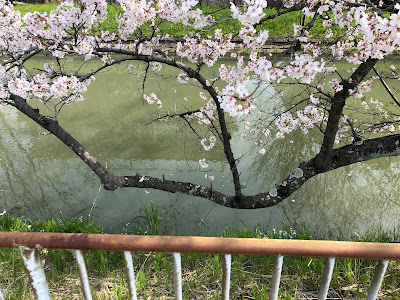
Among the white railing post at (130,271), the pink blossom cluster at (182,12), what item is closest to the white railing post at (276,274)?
the white railing post at (130,271)

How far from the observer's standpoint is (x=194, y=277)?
85.6 inches

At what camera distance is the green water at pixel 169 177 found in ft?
10.9

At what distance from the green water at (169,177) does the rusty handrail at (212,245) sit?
2132 millimetres

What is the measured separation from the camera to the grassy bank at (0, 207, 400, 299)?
2.01 metres

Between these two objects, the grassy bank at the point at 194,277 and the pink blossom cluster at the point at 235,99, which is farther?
the grassy bank at the point at 194,277

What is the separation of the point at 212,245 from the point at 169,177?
3.25m

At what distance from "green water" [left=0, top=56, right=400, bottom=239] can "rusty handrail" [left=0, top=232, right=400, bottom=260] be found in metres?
2.13

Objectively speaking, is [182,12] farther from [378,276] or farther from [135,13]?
[378,276]

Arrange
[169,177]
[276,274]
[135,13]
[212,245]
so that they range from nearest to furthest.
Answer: [212,245]
[276,274]
[135,13]
[169,177]

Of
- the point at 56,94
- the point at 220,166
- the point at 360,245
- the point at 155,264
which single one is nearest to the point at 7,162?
the point at 56,94

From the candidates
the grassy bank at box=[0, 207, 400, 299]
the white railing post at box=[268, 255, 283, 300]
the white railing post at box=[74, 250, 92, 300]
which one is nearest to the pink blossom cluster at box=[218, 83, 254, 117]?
the white railing post at box=[268, 255, 283, 300]

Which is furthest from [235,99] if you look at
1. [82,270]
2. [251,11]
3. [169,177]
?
[169,177]

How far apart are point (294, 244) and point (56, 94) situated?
2.25 meters

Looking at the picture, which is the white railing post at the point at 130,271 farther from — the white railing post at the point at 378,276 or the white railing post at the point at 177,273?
the white railing post at the point at 378,276
